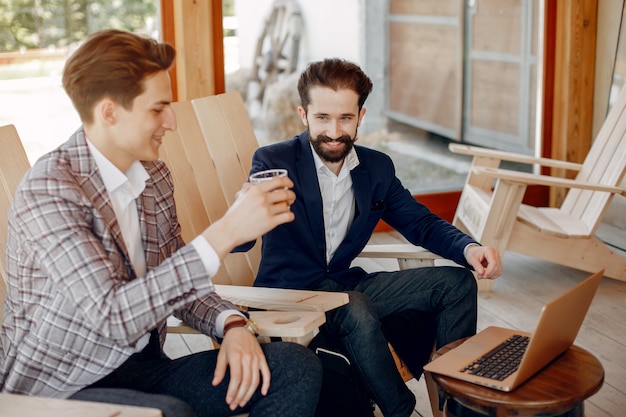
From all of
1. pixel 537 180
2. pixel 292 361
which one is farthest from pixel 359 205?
pixel 537 180

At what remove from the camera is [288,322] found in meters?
1.94

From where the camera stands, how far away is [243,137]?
2.93m

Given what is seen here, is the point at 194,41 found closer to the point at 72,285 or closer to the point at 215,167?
the point at 215,167

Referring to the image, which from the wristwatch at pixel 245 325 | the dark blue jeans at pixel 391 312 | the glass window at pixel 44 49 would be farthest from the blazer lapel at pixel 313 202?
the glass window at pixel 44 49

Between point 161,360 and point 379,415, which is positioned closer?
point 161,360

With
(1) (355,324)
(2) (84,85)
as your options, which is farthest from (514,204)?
(2) (84,85)

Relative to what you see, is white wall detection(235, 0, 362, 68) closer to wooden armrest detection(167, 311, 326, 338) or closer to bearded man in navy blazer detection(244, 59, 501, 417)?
bearded man in navy blazer detection(244, 59, 501, 417)

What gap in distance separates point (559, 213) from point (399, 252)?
74.3 inches

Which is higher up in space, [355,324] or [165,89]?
[165,89]

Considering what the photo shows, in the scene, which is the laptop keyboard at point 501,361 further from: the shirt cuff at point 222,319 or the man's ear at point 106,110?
the man's ear at point 106,110

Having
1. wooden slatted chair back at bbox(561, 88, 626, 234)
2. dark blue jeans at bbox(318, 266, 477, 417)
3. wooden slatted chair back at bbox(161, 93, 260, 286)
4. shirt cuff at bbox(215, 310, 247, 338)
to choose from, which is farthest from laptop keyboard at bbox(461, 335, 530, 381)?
wooden slatted chair back at bbox(561, 88, 626, 234)

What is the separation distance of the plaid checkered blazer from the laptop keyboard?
66 centimetres

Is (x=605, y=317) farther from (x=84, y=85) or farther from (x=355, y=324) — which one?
(x=84, y=85)

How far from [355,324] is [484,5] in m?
2.94
